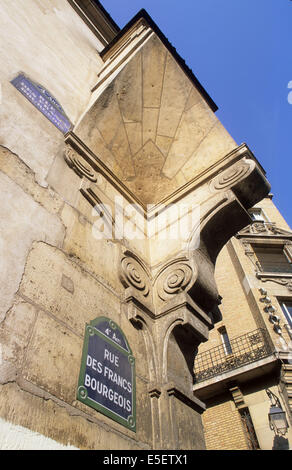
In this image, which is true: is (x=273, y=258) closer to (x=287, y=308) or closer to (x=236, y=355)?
(x=287, y=308)

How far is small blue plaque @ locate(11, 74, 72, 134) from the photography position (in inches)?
127

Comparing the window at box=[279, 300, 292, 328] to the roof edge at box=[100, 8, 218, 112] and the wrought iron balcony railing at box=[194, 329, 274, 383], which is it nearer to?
the wrought iron balcony railing at box=[194, 329, 274, 383]

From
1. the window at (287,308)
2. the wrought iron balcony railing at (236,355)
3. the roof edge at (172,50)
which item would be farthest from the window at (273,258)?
the roof edge at (172,50)

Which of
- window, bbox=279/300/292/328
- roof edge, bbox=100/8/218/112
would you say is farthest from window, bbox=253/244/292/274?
roof edge, bbox=100/8/218/112

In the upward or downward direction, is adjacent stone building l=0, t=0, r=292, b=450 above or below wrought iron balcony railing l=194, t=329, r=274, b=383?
below

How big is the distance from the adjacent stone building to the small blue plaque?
2cm

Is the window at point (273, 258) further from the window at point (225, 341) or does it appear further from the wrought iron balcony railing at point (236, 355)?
the wrought iron balcony railing at point (236, 355)

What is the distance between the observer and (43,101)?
11.2 feet

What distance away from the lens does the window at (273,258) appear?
16031 millimetres

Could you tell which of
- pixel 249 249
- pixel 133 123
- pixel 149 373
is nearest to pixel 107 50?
pixel 133 123

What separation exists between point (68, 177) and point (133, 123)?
5.02ft

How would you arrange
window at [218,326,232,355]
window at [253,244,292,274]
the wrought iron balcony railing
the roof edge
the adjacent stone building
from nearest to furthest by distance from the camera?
1. the adjacent stone building
2. the roof edge
3. the wrought iron balcony railing
4. window at [218,326,232,355]
5. window at [253,244,292,274]

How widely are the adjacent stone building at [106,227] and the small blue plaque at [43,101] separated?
0.8 inches

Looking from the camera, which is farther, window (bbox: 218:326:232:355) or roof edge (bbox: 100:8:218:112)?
window (bbox: 218:326:232:355)
